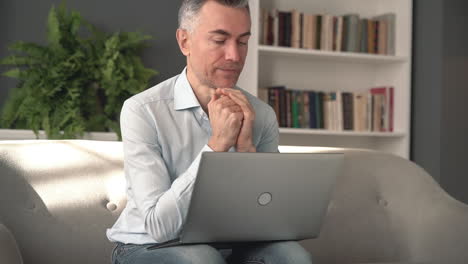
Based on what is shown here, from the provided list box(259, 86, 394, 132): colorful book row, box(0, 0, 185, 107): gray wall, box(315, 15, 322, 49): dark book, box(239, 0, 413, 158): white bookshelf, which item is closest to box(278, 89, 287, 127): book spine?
box(259, 86, 394, 132): colorful book row

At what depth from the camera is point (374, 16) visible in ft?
15.4

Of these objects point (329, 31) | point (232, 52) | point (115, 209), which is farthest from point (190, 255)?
point (329, 31)

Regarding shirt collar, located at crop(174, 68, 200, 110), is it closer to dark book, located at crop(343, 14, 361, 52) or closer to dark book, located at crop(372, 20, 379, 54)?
dark book, located at crop(343, 14, 361, 52)

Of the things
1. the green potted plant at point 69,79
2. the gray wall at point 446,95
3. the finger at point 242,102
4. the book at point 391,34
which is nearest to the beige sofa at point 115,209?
the finger at point 242,102

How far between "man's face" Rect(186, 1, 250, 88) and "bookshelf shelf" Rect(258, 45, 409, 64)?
232 cm

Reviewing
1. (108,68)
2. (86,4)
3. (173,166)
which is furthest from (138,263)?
(86,4)

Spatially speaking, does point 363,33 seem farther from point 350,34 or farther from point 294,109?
point 294,109

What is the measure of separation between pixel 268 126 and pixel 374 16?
9.89ft

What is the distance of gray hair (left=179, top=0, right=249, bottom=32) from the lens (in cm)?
174

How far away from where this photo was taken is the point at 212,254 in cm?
153

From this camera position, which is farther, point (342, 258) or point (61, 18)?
point (61, 18)

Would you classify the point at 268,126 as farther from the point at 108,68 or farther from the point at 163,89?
the point at 108,68

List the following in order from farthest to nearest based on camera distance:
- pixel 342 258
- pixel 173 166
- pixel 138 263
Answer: pixel 342 258 → pixel 173 166 → pixel 138 263

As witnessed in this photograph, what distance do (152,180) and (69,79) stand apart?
220 cm
